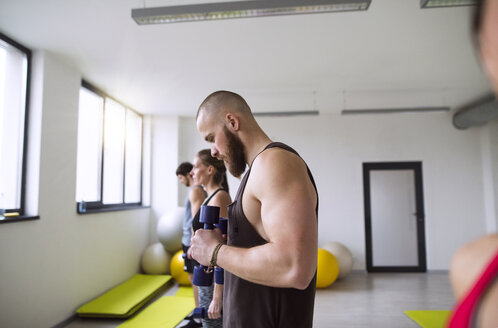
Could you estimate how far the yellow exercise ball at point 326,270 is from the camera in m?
5.15

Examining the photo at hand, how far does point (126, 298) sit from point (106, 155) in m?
2.08

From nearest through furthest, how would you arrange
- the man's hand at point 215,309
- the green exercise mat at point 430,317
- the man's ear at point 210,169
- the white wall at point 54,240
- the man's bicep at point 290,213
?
the man's bicep at point 290,213
the man's hand at point 215,309
the man's ear at point 210,169
the white wall at point 54,240
the green exercise mat at point 430,317

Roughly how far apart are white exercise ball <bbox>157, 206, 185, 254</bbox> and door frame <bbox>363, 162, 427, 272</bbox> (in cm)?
352

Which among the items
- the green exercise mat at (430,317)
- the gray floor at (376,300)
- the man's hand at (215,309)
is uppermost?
the man's hand at (215,309)

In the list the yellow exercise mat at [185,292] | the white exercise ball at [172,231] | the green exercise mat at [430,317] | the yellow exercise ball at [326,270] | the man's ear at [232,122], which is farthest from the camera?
the white exercise ball at [172,231]

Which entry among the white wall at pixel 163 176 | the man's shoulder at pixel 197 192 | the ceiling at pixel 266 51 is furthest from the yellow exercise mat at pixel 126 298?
the ceiling at pixel 266 51

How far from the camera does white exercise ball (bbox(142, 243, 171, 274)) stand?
18.7 ft

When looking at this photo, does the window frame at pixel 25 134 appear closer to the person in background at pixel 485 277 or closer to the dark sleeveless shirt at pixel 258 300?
the dark sleeveless shirt at pixel 258 300

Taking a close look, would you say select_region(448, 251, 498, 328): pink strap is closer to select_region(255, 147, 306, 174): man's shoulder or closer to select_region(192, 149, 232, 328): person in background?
select_region(255, 147, 306, 174): man's shoulder

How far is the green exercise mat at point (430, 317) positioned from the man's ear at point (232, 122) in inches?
142

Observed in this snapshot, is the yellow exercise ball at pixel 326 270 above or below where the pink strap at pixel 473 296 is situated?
below

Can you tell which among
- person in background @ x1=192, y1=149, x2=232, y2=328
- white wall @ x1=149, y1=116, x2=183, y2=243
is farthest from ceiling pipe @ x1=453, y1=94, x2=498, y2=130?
white wall @ x1=149, y1=116, x2=183, y2=243

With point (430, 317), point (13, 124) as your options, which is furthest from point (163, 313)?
point (430, 317)

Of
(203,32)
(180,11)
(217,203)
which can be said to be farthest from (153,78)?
(217,203)
